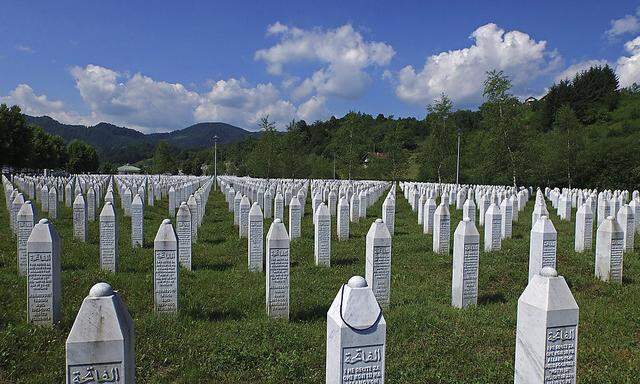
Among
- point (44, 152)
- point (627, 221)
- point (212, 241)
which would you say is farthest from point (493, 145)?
point (44, 152)

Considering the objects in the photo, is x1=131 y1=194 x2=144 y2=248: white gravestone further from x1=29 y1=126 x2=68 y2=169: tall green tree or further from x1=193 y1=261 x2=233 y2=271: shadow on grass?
x1=29 y1=126 x2=68 y2=169: tall green tree

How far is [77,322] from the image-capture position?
2889 millimetres

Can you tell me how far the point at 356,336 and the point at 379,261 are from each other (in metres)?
4.11

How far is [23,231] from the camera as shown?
866 cm

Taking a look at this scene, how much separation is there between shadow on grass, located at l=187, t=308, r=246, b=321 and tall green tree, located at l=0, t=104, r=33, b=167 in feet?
161

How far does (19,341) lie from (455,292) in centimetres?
601

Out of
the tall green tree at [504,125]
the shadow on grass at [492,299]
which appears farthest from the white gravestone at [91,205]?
the tall green tree at [504,125]

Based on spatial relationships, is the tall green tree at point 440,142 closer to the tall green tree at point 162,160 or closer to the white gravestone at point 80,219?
the white gravestone at point 80,219

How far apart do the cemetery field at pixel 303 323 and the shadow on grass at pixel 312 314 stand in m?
0.03

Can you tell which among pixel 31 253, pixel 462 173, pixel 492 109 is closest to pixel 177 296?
pixel 31 253

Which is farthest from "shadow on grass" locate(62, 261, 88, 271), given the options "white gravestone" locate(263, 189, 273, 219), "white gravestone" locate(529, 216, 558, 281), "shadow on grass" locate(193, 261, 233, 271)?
"white gravestone" locate(263, 189, 273, 219)

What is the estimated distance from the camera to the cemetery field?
16.4 ft

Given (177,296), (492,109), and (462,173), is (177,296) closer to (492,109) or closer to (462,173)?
(492,109)

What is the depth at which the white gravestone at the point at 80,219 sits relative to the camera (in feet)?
38.8
